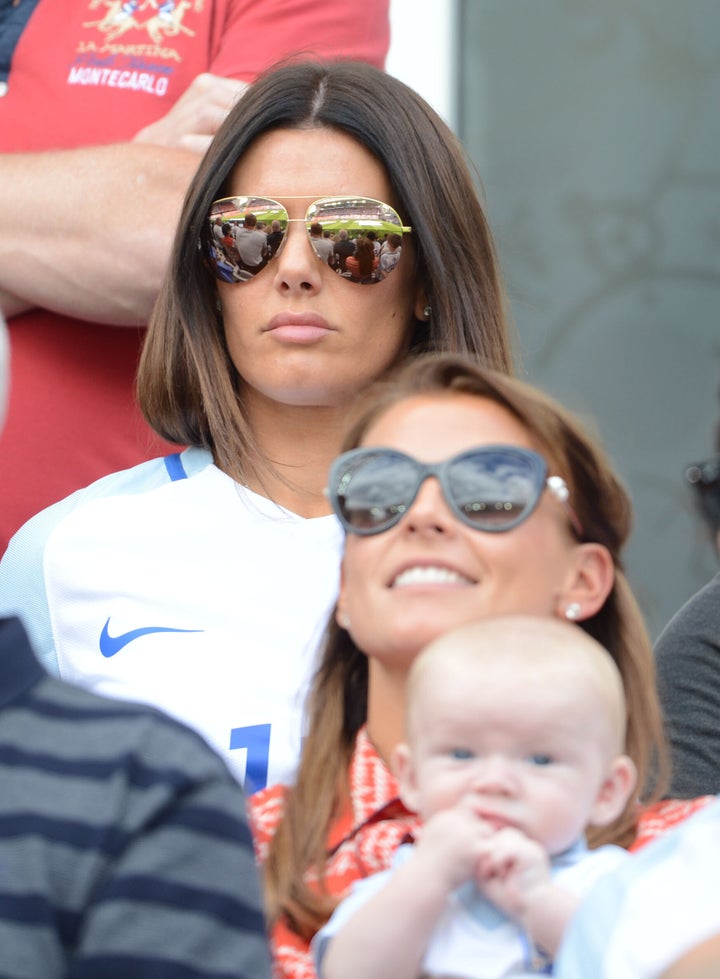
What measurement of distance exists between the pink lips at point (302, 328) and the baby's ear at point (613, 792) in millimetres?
967

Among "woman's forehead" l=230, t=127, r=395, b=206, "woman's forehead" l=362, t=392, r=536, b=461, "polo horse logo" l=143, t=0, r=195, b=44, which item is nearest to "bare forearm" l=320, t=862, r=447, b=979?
"woman's forehead" l=362, t=392, r=536, b=461

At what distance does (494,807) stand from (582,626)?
431mm

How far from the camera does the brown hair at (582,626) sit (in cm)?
183

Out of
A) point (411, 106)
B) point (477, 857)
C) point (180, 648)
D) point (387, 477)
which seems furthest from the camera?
point (411, 106)

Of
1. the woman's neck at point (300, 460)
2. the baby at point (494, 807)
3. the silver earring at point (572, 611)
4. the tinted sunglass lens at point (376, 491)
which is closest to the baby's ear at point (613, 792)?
the baby at point (494, 807)

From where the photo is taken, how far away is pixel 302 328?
241 cm

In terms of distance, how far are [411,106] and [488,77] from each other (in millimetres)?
2659

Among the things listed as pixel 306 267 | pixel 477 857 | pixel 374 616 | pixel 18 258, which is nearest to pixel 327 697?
pixel 374 616

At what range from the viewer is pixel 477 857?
5.00 ft

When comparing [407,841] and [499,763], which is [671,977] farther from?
[407,841]

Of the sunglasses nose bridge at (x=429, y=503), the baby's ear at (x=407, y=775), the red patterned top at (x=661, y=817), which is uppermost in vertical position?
the sunglasses nose bridge at (x=429, y=503)

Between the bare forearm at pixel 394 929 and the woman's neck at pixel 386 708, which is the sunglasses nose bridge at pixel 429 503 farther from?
the bare forearm at pixel 394 929

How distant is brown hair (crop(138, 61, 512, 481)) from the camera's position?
252 cm

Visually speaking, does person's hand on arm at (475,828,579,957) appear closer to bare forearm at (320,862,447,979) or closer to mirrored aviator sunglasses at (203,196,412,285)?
bare forearm at (320,862,447,979)
